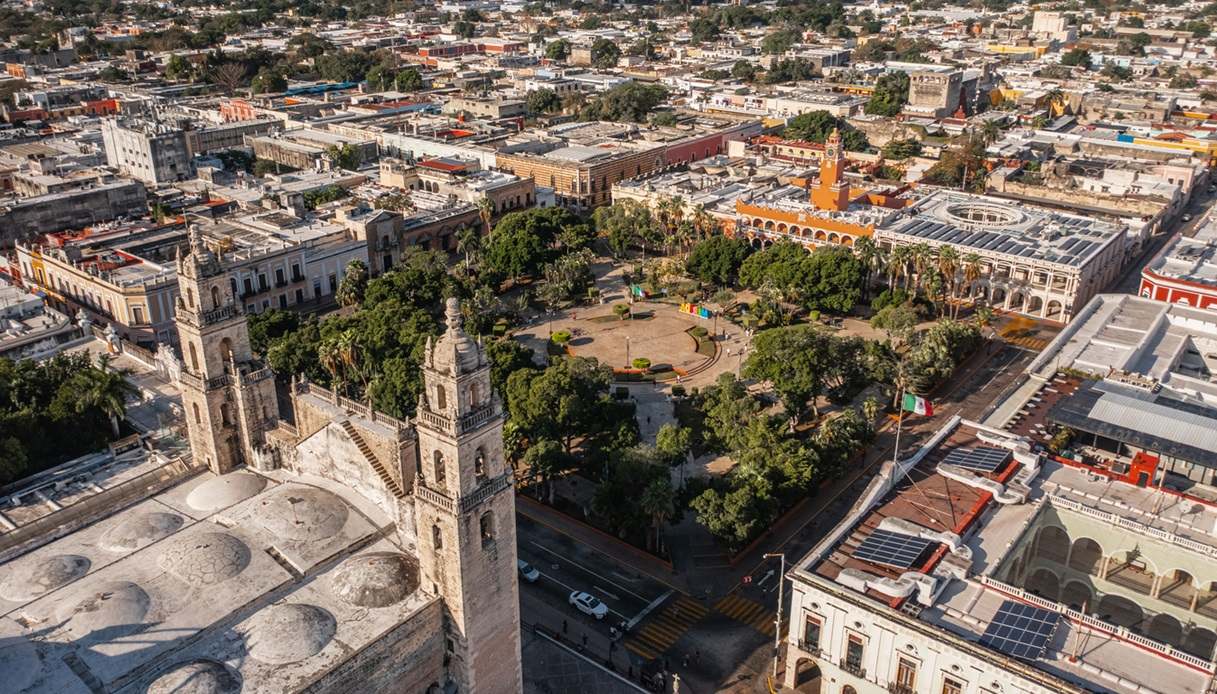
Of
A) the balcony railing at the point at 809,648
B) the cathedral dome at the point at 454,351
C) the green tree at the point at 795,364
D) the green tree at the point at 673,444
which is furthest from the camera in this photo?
the green tree at the point at 795,364

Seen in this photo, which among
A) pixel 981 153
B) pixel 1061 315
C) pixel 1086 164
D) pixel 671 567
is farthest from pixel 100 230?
pixel 1086 164

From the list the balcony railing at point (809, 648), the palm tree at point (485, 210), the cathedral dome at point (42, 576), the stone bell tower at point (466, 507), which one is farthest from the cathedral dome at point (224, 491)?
the palm tree at point (485, 210)

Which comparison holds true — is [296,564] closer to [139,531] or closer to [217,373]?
[139,531]

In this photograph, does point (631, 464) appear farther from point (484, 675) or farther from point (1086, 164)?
point (1086, 164)

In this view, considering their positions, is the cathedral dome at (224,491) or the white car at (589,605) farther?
the white car at (589,605)

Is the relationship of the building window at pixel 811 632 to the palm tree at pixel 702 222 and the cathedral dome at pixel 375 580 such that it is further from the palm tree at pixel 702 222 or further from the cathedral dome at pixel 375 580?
the palm tree at pixel 702 222

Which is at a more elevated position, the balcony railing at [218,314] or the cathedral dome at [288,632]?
the balcony railing at [218,314]
